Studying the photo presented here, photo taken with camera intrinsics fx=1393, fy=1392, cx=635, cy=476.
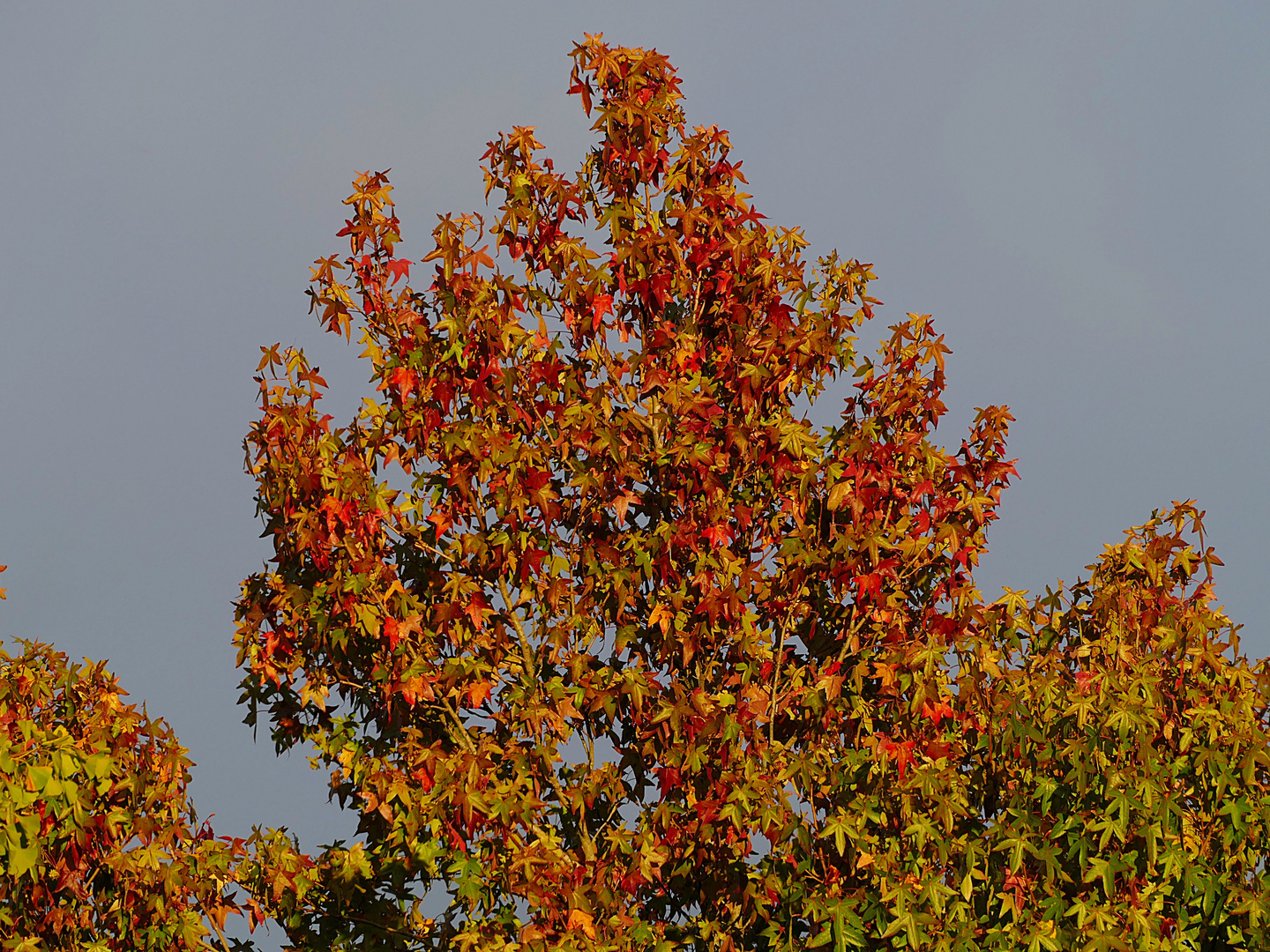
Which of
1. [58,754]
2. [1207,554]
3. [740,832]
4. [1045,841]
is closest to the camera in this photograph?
[58,754]

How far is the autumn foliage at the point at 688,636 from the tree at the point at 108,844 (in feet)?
2.23

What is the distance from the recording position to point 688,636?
9719 millimetres

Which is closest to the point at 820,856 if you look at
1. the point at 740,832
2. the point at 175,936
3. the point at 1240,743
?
the point at 740,832

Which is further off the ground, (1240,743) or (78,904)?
(1240,743)

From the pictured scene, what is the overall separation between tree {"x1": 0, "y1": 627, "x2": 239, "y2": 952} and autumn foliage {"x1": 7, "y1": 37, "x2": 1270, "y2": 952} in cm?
68

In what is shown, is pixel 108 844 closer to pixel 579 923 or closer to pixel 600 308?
pixel 579 923

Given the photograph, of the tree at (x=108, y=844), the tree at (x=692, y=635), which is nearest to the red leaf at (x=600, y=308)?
the tree at (x=692, y=635)

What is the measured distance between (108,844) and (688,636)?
13.7 ft

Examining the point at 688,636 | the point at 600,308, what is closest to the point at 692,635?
the point at 688,636

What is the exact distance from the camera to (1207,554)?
10.1 metres

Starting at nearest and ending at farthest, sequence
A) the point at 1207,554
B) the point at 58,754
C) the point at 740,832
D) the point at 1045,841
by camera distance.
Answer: the point at 58,754 → the point at 1045,841 → the point at 740,832 → the point at 1207,554

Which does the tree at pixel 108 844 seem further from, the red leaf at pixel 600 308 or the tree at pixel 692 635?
the red leaf at pixel 600 308

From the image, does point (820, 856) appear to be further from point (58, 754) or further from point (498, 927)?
point (58, 754)

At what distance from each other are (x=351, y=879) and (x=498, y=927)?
162 cm
